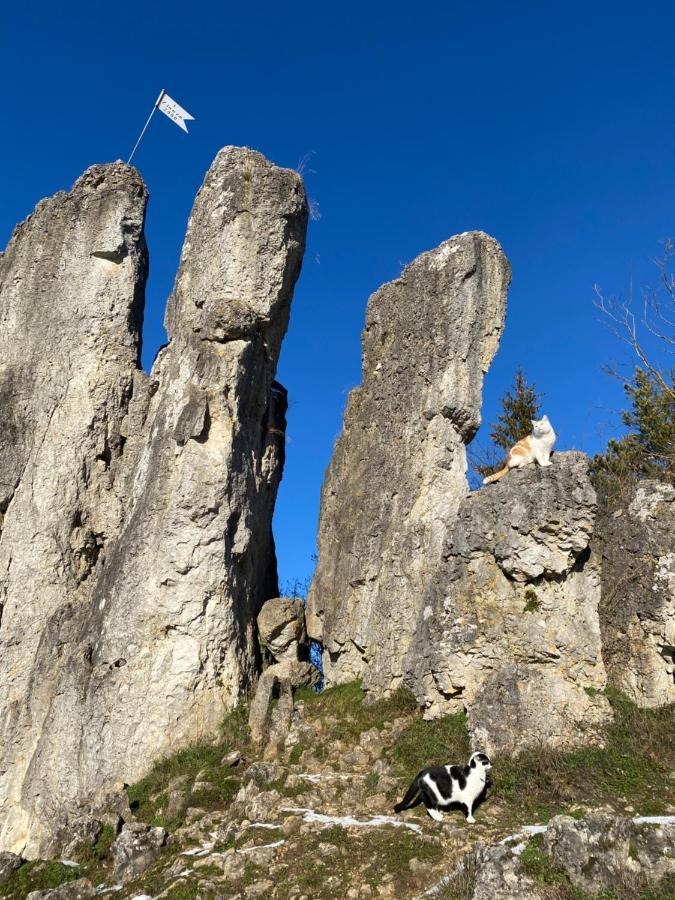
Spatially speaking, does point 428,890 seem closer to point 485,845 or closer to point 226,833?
point 485,845

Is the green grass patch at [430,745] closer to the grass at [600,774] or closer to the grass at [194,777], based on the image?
the grass at [600,774]

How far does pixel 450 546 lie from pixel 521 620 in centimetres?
158

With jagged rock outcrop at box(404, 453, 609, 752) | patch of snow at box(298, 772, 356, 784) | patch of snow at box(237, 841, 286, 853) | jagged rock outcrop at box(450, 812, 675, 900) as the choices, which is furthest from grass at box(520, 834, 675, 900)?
patch of snow at box(298, 772, 356, 784)

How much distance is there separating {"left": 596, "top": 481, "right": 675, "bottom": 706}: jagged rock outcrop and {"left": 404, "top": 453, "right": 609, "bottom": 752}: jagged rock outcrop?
0.44m

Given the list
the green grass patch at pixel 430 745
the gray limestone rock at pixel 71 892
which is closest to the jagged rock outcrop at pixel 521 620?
the green grass patch at pixel 430 745

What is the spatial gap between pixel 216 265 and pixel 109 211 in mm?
3592

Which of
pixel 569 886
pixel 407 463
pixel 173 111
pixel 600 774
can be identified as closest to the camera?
pixel 569 886

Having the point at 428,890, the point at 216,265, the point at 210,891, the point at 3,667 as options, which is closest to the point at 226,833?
the point at 210,891

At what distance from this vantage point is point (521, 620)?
1045cm

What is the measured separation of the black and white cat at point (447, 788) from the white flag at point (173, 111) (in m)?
14.3

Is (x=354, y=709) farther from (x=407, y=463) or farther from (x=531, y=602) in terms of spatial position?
(x=407, y=463)

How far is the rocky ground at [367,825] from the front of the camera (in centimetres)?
655

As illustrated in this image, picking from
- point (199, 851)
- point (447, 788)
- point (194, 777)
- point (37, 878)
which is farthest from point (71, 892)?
point (447, 788)

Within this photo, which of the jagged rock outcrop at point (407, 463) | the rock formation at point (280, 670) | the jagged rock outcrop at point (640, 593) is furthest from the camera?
the jagged rock outcrop at point (407, 463)
